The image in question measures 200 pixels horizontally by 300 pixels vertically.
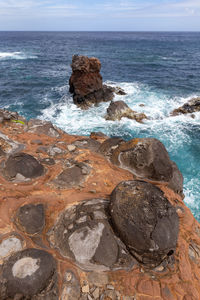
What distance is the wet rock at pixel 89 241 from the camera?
15.1ft

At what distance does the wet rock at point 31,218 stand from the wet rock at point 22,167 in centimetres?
160

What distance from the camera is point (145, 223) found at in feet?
15.6

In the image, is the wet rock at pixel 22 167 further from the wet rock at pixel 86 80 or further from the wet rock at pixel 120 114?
the wet rock at pixel 86 80

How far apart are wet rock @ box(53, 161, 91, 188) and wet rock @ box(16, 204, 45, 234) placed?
130cm

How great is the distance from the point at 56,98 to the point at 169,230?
2187cm

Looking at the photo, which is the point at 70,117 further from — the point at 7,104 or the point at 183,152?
the point at 183,152

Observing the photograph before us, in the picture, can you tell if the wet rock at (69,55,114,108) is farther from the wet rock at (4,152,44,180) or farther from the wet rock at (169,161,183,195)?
the wet rock at (4,152,44,180)

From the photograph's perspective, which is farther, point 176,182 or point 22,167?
point 176,182

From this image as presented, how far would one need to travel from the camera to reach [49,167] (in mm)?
7711

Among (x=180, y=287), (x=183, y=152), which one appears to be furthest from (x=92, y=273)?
(x=183, y=152)

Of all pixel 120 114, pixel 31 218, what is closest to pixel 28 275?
pixel 31 218

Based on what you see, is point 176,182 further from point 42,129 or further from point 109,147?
point 42,129

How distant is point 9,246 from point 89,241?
185 cm

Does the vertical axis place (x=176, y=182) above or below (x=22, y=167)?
below
